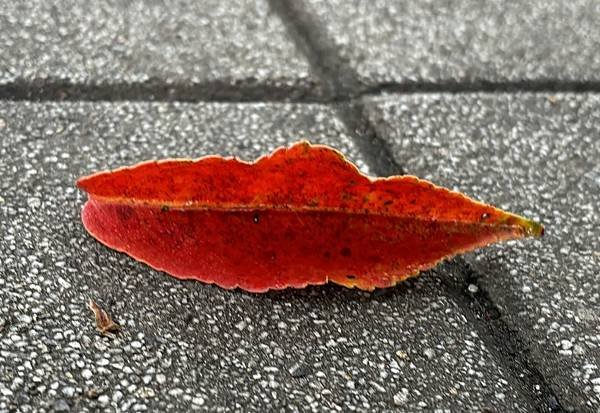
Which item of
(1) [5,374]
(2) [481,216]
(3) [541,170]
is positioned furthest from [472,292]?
(1) [5,374]

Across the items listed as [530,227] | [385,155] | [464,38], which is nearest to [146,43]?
[385,155]

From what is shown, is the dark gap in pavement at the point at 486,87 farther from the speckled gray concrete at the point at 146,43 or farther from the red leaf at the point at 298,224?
the red leaf at the point at 298,224

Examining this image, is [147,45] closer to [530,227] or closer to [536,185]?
[536,185]

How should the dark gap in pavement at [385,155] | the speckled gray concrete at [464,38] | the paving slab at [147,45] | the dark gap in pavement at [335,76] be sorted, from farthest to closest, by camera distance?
1. the speckled gray concrete at [464,38]
2. the paving slab at [147,45]
3. the dark gap in pavement at [335,76]
4. the dark gap in pavement at [385,155]

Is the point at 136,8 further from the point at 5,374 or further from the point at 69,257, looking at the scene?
the point at 5,374

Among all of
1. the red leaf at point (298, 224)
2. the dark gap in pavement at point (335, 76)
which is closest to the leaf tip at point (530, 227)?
the red leaf at point (298, 224)

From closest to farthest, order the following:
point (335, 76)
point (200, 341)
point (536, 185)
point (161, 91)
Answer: point (200, 341) → point (536, 185) → point (161, 91) → point (335, 76)

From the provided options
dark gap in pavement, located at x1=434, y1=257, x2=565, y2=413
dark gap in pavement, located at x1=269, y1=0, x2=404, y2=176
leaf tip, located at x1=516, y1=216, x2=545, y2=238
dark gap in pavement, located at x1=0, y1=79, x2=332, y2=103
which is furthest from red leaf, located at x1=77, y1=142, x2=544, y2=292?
dark gap in pavement, located at x1=0, y1=79, x2=332, y2=103
